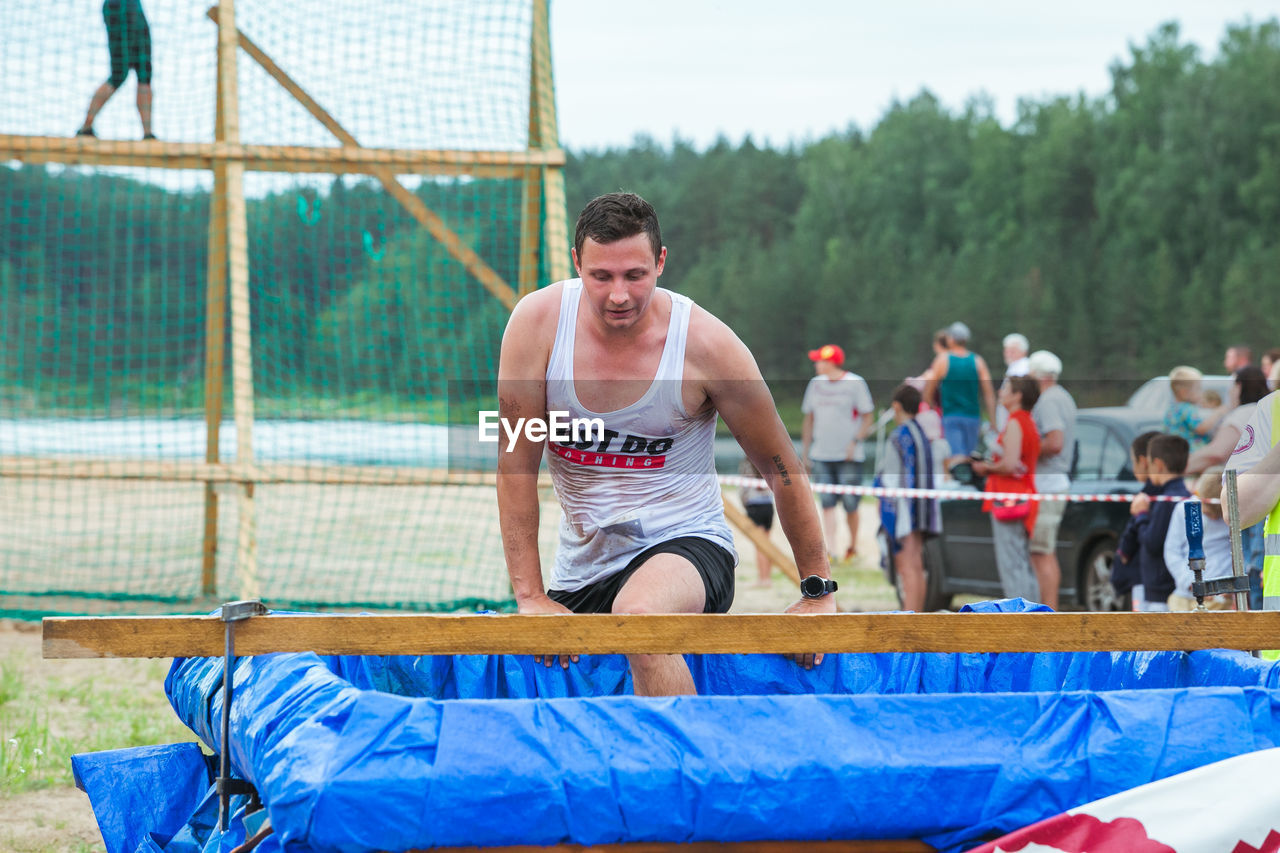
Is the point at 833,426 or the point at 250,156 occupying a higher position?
the point at 250,156

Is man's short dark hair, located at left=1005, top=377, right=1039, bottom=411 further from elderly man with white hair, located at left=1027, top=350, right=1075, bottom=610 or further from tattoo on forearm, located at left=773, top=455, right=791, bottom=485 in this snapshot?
tattoo on forearm, located at left=773, top=455, right=791, bottom=485

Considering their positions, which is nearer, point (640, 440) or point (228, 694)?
point (228, 694)

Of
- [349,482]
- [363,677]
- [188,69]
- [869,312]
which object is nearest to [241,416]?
[349,482]

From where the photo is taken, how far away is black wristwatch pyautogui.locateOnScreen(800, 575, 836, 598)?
3.47 metres

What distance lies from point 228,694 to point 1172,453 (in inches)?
207

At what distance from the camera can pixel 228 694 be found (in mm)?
2686

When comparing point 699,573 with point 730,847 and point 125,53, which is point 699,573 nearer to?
point 730,847

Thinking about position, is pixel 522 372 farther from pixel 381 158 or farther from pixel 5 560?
pixel 5 560

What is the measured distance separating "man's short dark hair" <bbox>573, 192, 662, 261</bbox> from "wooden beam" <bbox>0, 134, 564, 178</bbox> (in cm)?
504

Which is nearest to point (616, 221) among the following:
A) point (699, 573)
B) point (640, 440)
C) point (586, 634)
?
point (640, 440)

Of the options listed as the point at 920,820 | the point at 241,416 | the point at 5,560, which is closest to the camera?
the point at 920,820

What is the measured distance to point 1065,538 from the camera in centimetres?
845

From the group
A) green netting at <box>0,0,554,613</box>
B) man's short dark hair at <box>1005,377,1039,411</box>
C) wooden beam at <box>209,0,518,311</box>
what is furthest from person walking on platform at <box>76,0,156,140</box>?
man's short dark hair at <box>1005,377,1039,411</box>

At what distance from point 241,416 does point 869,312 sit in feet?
203
